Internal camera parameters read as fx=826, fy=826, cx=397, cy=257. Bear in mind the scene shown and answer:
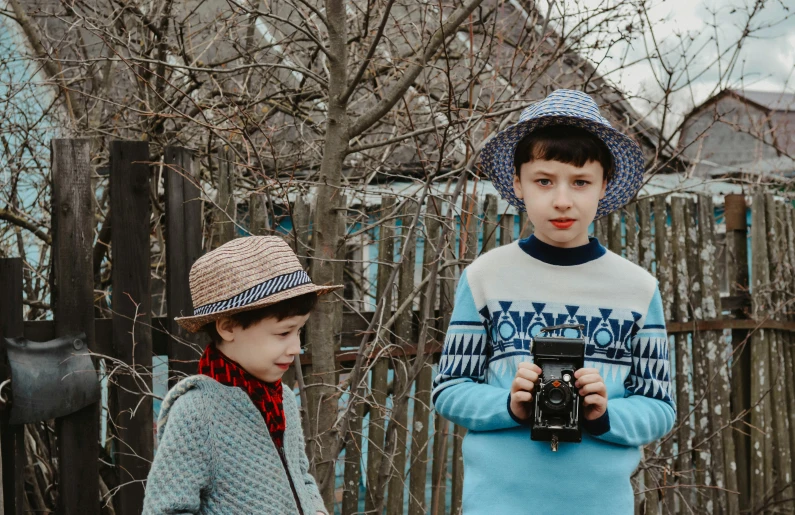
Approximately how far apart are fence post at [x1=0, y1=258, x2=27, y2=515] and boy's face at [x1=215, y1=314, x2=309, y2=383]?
140cm

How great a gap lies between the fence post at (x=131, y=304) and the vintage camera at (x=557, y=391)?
192 cm

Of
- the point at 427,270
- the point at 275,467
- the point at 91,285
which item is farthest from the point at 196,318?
the point at 427,270

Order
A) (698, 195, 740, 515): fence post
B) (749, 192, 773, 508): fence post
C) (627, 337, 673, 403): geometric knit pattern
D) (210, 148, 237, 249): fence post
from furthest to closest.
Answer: (749, 192, 773, 508): fence post, (698, 195, 740, 515): fence post, (210, 148, 237, 249): fence post, (627, 337, 673, 403): geometric knit pattern

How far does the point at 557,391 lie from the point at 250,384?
76 centimetres

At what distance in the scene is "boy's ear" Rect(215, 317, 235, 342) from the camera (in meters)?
2.07

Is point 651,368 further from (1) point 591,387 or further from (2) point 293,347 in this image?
(2) point 293,347

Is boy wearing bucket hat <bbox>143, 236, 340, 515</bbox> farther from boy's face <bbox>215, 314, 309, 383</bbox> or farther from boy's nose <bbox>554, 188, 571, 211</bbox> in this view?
boy's nose <bbox>554, 188, 571, 211</bbox>

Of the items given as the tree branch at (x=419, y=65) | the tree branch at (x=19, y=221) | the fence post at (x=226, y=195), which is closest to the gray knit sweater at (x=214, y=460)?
the tree branch at (x=419, y=65)

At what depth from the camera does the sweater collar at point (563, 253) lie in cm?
216

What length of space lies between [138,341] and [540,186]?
196 centimetres

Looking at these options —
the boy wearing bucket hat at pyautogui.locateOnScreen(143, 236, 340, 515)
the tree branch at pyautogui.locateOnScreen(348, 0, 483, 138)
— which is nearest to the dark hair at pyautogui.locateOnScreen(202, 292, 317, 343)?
the boy wearing bucket hat at pyautogui.locateOnScreen(143, 236, 340, 515)

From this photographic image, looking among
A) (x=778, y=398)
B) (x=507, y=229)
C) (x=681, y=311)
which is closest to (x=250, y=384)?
(x=507, y=229)

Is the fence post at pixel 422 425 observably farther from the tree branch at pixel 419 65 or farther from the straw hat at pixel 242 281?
the straw hat at pixel 242 281

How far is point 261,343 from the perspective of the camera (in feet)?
6.77
